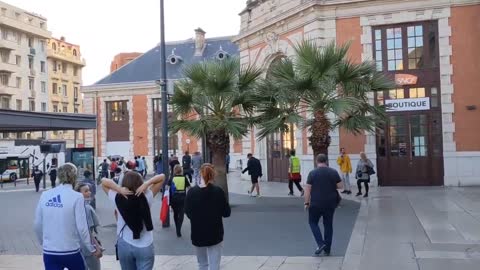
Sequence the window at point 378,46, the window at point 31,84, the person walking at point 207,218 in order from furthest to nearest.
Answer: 1. the window at point 31,84
2. the window at point 378,46
3. the person walking at point 207,218

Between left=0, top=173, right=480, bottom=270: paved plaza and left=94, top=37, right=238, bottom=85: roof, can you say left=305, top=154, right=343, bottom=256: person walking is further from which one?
left=94, top=37, right=238, bottom=85: roof

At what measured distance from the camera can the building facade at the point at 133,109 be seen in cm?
5050

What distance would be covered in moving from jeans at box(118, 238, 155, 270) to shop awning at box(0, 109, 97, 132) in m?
6.17

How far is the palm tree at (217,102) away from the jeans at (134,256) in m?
10.2

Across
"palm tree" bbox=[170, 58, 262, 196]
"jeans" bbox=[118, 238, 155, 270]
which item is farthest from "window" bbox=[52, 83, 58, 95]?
"jeans" bbox=[118, 238, 155, 270]

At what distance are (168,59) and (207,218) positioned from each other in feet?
155

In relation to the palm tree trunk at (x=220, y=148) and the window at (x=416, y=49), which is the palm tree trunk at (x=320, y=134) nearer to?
the palm tree trunk at (x=220, y=148)

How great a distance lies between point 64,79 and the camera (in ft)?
256

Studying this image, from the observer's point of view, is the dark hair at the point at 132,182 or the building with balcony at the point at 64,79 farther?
the building with balcony at the point at 64,79

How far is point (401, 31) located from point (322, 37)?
3.02 metres

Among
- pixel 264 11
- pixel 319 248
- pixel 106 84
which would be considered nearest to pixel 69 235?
pixel 319 248

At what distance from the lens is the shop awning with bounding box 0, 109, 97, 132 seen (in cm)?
1105

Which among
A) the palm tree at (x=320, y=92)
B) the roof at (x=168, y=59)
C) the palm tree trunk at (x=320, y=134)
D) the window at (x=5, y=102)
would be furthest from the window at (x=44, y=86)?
the palm tree trunk at (x=320, y=134)

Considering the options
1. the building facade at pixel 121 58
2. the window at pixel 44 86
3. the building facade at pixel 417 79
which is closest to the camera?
the building facade at pixel 417 79
